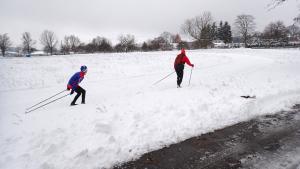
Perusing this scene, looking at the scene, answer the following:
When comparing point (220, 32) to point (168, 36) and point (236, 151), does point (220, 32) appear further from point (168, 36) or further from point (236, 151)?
point (236, 151)

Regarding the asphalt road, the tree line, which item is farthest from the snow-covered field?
the tree line

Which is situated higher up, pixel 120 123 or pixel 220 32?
pixel 220 32

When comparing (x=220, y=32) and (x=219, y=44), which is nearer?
(x=219, y=44)

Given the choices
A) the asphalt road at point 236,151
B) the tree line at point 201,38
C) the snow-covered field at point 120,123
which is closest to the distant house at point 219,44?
the tree line at point 201,38

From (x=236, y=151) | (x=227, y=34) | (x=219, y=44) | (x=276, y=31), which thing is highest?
(x=227, y=34)

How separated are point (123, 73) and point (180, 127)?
47.4 ft

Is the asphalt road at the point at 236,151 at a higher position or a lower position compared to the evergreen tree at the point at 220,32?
lower

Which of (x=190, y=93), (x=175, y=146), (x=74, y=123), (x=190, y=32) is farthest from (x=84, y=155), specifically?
(x=190, y=32)

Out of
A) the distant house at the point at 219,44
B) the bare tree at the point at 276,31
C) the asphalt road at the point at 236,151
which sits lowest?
the asphalt road at the point at 236,151

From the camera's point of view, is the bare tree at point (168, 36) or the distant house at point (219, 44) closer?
the distant house at point (219, 44)

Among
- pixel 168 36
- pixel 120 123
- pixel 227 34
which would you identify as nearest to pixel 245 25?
pixel 227 34

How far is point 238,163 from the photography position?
14.8 ft

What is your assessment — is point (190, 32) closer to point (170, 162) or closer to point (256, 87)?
point (256, 87)

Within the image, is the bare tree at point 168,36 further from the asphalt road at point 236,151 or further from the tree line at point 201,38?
the asphalt road at point 236,151
